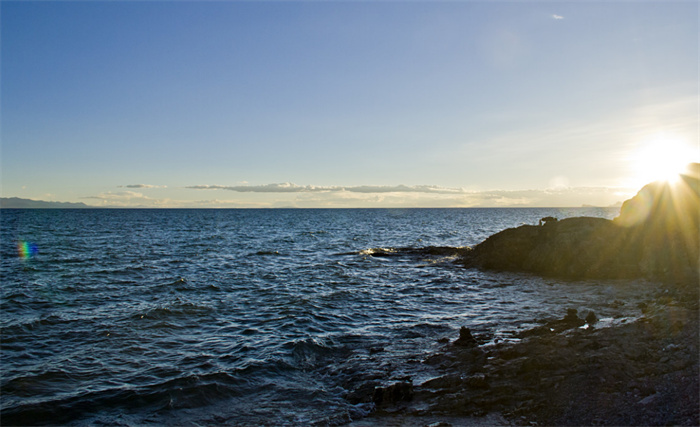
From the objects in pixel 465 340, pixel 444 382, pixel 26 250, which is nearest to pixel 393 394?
pixel 444 382

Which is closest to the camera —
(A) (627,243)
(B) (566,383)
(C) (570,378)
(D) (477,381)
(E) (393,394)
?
(B) (566,383)

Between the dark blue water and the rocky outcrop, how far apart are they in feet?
9.86

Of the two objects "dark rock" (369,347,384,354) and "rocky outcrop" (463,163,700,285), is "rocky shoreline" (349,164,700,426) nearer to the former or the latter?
"dark rock" (369,347,384,354)

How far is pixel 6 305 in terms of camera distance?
2133 cm

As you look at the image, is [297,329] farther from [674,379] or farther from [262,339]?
[674,379]

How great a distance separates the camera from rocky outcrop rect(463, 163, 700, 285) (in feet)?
86.3

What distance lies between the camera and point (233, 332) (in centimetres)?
1731

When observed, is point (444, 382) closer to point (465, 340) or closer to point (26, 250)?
point (465, 340)

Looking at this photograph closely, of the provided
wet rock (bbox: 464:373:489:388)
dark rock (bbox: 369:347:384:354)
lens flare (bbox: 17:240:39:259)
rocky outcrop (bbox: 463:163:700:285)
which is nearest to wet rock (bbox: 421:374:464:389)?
wet rock (bbox: 464:373:489:388)

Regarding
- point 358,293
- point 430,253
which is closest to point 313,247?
point 430,253

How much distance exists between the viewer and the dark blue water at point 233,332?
11211mm

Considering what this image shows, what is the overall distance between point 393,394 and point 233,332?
9065mm

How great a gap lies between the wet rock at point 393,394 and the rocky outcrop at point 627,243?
832 inches

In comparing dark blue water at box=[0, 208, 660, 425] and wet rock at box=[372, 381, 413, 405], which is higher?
wet rock at box=[372, 381, 413, 405]
